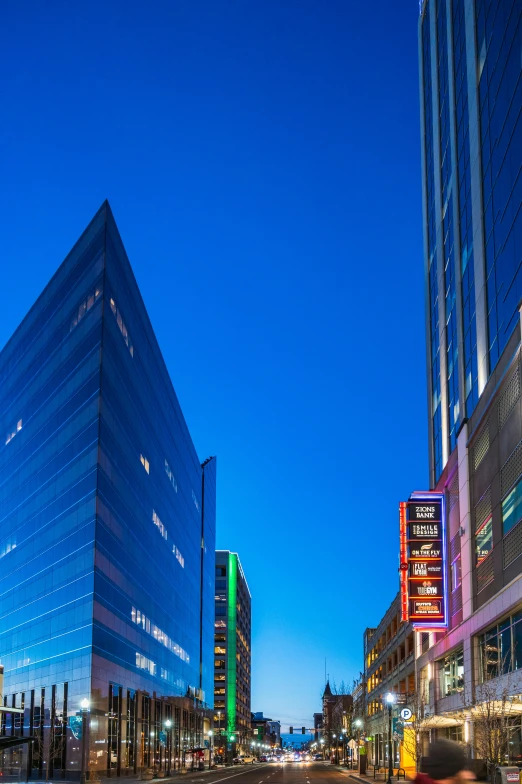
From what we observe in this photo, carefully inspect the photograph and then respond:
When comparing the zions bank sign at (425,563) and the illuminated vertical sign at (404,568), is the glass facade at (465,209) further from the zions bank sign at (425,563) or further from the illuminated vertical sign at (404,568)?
the illuminated vertical sign at (404,568)

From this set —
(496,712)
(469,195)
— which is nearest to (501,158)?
(469,195)

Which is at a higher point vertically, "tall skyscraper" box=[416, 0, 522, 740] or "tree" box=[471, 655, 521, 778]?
"tall skyscraper" box=[416, 0, 522, 740]

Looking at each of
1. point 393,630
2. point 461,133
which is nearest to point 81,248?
point 461,133

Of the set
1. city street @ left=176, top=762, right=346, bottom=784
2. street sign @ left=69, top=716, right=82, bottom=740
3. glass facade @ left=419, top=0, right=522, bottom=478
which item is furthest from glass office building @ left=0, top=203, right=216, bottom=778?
glass facade @ left=419, top=0, right=522, bottom=478

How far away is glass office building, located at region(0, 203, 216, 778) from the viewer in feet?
242

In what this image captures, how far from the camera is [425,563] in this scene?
55.4 metres

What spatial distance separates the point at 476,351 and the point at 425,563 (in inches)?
561

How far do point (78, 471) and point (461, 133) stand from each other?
41547 millimetres

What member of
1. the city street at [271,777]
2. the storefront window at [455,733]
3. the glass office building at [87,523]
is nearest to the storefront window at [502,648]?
the storefront window at [455,733]

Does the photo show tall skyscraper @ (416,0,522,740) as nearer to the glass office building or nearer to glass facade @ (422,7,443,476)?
glass facade @ (422,7,443,476)

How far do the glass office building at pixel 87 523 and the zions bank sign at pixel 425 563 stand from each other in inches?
1091

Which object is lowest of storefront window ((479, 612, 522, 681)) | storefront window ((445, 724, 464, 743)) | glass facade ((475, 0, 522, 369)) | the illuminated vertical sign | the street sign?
the street sign

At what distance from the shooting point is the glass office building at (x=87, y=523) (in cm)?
7381

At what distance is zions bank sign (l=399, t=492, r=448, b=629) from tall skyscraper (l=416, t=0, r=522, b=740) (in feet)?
2.57
